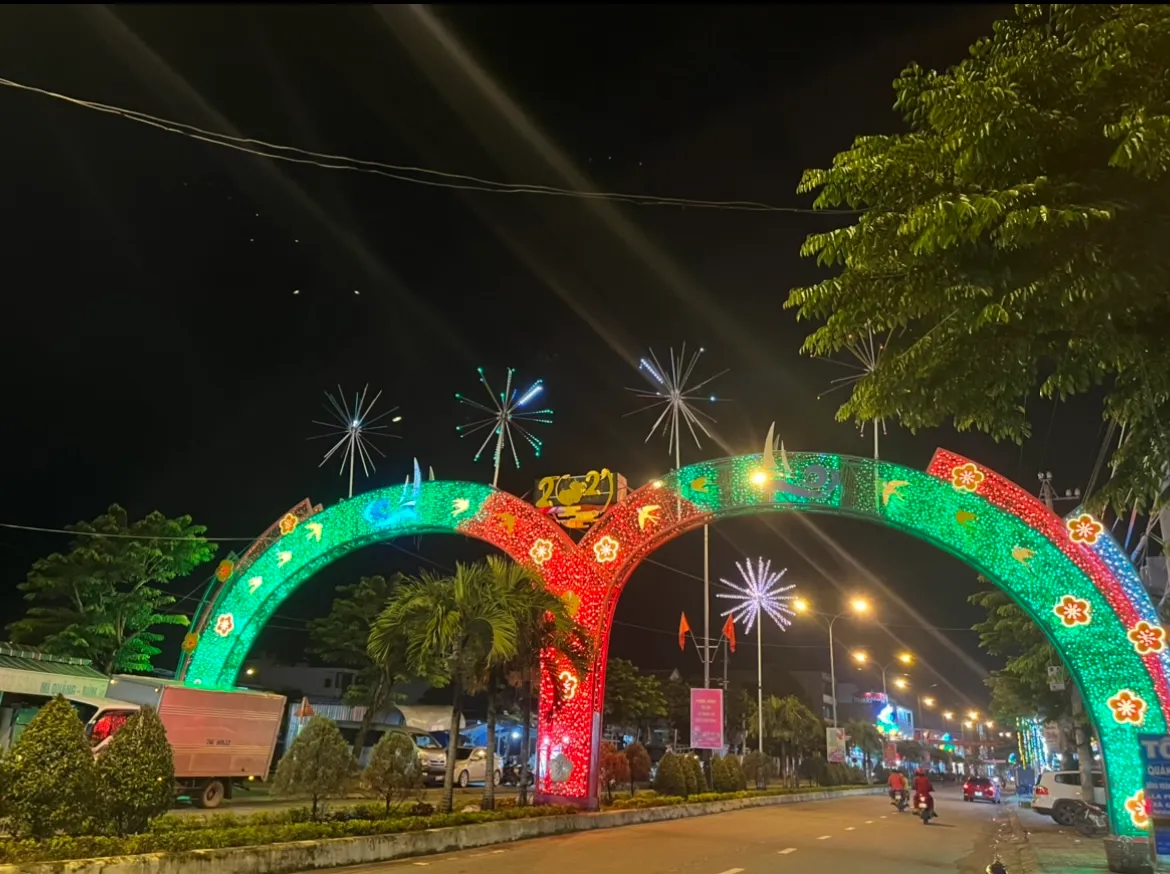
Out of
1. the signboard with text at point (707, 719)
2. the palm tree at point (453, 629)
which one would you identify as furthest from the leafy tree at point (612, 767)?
the palm tree at point (453, 629)

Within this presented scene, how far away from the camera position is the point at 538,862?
11008 mm

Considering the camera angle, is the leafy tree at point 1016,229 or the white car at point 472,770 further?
the white car at point 472,770

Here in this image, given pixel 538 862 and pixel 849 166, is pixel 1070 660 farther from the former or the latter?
pixel 849 166

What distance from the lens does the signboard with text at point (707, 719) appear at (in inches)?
837

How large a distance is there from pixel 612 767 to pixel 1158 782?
13230mm

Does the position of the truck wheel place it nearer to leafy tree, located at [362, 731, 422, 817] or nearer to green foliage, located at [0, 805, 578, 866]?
green foliage, located at [0, 805, 578, 866]

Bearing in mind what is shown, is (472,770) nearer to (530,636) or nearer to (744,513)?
(530,636)

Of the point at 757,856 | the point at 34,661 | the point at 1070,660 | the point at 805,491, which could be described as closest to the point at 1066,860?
the point at 1070,660

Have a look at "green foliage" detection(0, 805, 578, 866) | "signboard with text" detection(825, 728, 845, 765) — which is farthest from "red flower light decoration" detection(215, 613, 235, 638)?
"signboard with text" detection(825, 728, 845, 765)

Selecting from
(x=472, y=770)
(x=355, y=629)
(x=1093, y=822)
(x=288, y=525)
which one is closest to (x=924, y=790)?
(x=1093, y=822)

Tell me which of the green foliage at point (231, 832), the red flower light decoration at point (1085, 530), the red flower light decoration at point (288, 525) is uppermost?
the red flower light decoration at point (288, 525)

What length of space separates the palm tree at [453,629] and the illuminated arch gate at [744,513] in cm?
214

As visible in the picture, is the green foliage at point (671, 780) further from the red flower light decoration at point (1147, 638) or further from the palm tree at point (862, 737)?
the palm tree at point (862, 737)

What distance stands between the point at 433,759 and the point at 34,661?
11.8m
